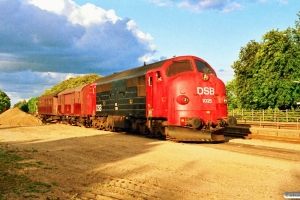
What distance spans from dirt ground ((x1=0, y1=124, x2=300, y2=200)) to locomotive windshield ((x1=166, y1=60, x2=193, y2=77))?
4.89m

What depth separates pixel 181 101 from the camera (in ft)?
53.1

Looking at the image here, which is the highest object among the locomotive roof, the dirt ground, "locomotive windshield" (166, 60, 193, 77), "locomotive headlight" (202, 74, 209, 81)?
the locomotive roof

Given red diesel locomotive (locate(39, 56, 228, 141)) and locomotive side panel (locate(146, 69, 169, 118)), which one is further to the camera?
locomotive side panel (locate(146, 69, 169, 118))

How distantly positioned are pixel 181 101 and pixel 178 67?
218 cm

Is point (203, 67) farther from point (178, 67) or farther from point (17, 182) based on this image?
point (17, 182)

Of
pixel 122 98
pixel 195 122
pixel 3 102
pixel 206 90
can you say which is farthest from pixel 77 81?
pixel 195 122

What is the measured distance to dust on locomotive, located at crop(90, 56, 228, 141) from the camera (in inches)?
642

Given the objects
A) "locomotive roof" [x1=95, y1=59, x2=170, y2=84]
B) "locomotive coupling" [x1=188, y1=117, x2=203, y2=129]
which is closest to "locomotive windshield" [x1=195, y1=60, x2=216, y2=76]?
"locomotive roof" [x1=95, y1=59, x2=170, y2=84]

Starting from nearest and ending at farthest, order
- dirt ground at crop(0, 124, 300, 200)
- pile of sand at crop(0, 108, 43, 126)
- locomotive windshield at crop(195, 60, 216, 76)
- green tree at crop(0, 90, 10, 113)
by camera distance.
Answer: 1. dirt ground at crop(0, 124, 300, 200)
2. locomotive windshield at crop(195, 60, 216, 76)
3. pile of sand at crop(0, 108, 43, 126)
4. green tree at crop(0, 90, 10, 113)

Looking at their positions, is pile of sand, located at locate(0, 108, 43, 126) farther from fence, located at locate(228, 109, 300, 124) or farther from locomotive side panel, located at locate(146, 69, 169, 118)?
locomotive side panel, located at locate(146, 69, 169, 118)

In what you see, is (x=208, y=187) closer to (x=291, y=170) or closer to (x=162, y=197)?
(x=162, y=197)

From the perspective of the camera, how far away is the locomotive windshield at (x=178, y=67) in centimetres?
1728

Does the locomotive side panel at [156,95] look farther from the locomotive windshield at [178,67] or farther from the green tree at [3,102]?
the green tree at [3,102]

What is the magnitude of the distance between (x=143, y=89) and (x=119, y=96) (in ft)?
14.3
